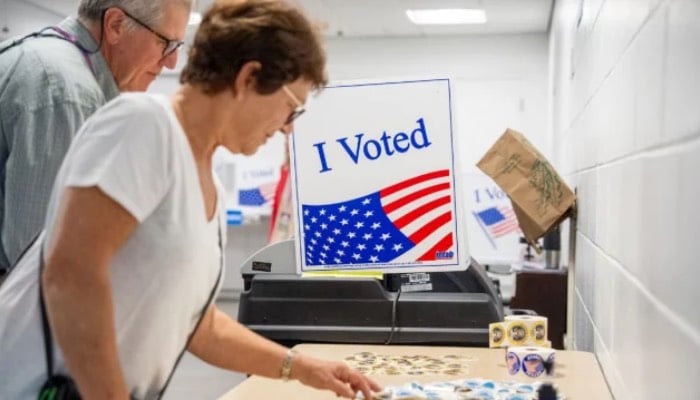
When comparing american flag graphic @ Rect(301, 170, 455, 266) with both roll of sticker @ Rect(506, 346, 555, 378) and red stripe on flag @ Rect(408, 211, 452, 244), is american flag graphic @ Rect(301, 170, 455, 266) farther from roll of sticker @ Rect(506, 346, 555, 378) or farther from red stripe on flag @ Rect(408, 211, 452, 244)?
roll of sticker @ Rect(506, 346, 555, 378)

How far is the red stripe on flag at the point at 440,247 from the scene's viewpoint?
7.97 feet

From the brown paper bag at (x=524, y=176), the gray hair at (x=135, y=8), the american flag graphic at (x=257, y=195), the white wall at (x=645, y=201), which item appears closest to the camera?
the white wall at (x=645, y=201)

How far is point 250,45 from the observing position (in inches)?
48.9

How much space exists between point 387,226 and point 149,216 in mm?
1336

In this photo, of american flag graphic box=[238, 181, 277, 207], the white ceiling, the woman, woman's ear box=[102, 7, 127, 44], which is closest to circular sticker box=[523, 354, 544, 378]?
the woman

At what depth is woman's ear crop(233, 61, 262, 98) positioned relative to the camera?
125cm

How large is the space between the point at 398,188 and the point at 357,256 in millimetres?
232

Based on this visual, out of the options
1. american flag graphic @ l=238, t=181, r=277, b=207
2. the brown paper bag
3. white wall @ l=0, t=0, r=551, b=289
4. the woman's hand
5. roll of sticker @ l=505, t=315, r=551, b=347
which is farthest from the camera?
american flag graphic @ l=238, t=181, r=277, b=207

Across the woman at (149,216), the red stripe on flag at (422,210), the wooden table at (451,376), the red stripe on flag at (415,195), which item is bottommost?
the wooden table at (451,376)

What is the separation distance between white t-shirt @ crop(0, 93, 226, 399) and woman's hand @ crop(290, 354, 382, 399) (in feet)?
1.15

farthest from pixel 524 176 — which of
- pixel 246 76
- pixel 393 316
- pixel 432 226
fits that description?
pixel 246 76

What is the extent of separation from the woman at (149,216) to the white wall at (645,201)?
53 centimetres

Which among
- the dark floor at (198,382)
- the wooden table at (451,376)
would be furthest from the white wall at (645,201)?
the dark floor at (198,382)

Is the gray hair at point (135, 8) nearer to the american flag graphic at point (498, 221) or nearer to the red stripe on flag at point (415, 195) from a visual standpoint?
the red stripe on flag at point (415, 195)
